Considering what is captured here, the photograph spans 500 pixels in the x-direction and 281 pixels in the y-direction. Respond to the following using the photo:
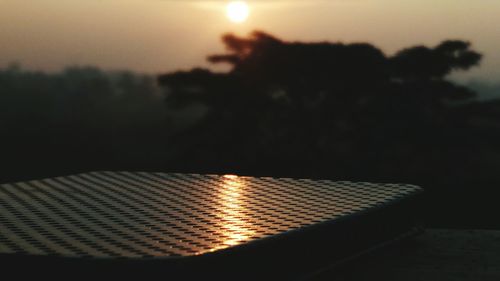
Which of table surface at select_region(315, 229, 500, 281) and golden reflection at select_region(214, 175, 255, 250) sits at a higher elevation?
golden reflection at select_region(214, 175, 255, 250)

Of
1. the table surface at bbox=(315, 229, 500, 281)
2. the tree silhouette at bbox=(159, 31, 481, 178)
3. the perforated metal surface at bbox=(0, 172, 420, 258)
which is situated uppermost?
Result: the tree silhouette at bbox=(159, 31, 481, 178)

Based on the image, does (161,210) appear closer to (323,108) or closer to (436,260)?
(436,260)

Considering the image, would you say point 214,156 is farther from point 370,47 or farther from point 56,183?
point 56,183

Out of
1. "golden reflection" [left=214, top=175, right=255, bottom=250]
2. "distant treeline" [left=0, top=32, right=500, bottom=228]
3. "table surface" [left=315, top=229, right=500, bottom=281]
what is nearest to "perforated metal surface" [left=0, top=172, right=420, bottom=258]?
"golden reflection" [left=214, top=175, right=255, bottom=250]

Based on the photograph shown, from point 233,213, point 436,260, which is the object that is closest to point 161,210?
point 233,213

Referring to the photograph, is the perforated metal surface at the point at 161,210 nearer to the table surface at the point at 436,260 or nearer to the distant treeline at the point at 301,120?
the table surface at the point at 436,260

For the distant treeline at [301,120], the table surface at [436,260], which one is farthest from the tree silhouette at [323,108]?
the table surface at [436,260]

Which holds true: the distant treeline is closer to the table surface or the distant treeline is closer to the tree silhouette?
the tree silhouette

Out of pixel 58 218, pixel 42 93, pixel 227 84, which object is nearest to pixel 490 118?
pixel 227 84
